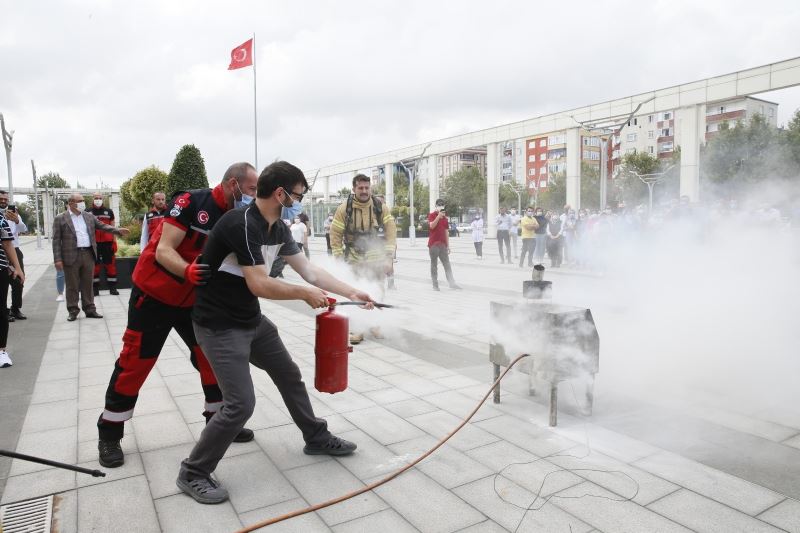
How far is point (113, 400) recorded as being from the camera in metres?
3.29

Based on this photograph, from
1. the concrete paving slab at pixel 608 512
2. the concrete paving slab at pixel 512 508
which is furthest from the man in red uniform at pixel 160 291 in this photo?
the concrete paving slab at pixel 608 512

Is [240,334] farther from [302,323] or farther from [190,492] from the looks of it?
[302,323]

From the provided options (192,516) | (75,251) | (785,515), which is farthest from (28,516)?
(75,251)

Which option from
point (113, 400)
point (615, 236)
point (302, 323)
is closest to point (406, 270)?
point (615, 236)

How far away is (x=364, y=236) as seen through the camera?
21.6ft

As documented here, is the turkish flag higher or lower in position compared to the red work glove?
higher

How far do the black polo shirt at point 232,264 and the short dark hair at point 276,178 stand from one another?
11 cm

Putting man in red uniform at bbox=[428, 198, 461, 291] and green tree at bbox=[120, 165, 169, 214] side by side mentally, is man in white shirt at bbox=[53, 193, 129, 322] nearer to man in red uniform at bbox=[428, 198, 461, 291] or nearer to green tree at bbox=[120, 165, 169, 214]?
man in red uniform at bbox=[428, 198, 461, 291]

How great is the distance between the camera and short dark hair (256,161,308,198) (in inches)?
112

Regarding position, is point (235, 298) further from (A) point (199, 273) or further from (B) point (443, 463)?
(B) point (443, 463)

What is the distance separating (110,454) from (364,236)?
12.6ft

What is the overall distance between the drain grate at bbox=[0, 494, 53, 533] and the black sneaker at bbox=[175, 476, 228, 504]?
604mm

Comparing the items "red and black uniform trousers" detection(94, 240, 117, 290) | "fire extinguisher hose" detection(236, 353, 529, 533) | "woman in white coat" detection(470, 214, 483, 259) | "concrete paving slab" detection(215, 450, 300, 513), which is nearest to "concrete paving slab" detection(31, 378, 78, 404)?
"concrete paving slab" detection(215, 450, 300, 513)

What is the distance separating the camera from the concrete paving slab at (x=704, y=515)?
8.32 feet
